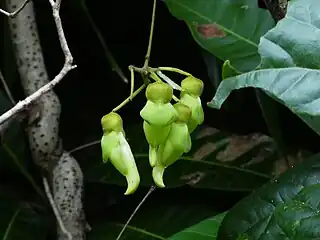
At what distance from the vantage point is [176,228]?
904 millimetres

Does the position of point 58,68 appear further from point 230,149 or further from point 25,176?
point 230,149

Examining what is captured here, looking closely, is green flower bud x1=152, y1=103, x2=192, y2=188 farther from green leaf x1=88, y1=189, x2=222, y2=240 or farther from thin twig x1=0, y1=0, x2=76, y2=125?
green leaf x1=88, y1=189, x2=222, y2=240

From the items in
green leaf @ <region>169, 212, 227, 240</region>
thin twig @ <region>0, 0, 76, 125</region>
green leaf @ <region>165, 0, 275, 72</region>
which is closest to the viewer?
thin twig @ <region>0, 0, 76, 125</region>

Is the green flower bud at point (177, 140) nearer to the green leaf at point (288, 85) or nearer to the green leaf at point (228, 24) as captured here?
the green leaf at point (288, 85)

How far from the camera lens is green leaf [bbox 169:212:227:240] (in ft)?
2.32

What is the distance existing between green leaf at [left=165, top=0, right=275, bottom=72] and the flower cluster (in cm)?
26

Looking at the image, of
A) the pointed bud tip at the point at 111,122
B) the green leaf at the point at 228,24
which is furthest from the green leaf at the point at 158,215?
the pointed bud tip at the point at 111,122

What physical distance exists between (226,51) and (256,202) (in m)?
0.23

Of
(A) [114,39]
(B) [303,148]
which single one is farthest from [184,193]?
(A) [114,39]

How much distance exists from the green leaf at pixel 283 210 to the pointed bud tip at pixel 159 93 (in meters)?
0.16

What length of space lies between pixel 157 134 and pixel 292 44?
14 cm

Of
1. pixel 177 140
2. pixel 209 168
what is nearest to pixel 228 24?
pixel 209 168

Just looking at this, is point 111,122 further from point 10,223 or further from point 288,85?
point 10,223

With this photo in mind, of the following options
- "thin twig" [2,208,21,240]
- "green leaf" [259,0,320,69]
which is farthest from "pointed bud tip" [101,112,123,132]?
"thin twig" [2,208,21,240]
